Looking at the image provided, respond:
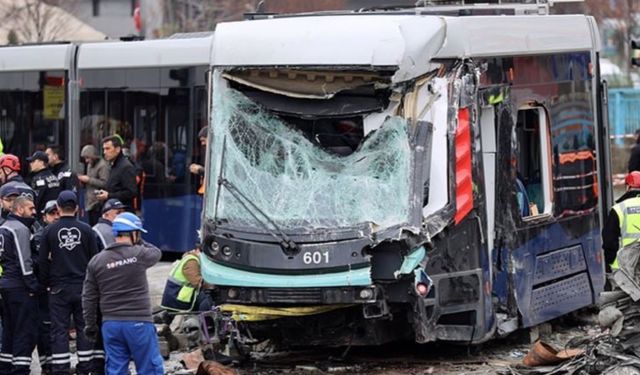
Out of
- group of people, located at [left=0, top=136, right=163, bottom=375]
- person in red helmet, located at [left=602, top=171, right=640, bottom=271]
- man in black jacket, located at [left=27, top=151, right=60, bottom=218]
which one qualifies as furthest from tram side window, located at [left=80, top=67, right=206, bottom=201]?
person in red helmet, located at [left=602, top=171, right=640, bottom=271]

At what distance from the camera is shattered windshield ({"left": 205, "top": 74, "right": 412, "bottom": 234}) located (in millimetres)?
12594

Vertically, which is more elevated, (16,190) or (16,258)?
(16,190)

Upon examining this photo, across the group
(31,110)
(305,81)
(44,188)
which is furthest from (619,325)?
(31,110)

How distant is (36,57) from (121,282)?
13245 millimetres

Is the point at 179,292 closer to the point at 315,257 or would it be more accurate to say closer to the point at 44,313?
the point at 44,313

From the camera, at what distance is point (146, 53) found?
886 inches

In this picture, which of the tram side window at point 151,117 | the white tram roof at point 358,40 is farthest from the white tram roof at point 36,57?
the white tram roof at point 358,40

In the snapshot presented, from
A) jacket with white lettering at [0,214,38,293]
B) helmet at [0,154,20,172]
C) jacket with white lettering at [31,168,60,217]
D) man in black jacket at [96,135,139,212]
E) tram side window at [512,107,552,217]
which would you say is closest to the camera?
jacket with white lettering at [0,214,38,293]

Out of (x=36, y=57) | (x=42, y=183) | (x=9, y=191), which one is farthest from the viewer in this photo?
(x=36, y=57)

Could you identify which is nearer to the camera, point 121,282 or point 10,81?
point 121,282

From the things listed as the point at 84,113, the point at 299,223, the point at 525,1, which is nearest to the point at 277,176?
the point at 299,223

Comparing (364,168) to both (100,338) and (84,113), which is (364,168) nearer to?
(100,338)

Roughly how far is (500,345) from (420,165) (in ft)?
9.29

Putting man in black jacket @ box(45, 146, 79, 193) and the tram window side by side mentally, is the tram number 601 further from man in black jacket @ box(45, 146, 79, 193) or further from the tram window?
the tram window
